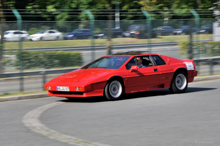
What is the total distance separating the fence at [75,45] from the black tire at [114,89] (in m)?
1.91

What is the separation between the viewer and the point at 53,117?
845cm

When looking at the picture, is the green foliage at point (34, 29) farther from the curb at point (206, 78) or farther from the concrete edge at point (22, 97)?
the curb at point (206, 78)

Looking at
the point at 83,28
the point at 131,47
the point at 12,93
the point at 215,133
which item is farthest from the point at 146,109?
the point at 131,47

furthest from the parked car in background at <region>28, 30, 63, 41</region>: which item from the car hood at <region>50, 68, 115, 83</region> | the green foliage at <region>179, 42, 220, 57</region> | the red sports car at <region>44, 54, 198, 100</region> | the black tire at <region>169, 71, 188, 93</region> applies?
the green foliage at <region>179, 42, 220, 57</region>

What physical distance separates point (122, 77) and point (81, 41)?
4489mm

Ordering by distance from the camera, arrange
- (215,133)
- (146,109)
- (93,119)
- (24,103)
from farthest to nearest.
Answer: (24,103) → (146,109) → (93,119) → (215,133)

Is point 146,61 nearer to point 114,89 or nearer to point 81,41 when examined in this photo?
point 114,89

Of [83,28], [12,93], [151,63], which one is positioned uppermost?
[83,28]

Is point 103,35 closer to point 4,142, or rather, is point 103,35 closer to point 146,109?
point 146,109

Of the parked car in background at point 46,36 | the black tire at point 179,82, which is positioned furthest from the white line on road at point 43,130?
the parked car in background at point 46,36

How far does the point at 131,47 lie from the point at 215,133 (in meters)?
10.3

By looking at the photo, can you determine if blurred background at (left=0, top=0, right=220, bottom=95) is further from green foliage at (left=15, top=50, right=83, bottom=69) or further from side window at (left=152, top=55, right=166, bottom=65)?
side window at (left=152, top=55, right=166, bottom=65)

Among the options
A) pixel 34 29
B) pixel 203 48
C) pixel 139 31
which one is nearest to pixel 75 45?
pixel 34 29

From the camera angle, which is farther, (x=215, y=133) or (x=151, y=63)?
(x=151, y=63)
